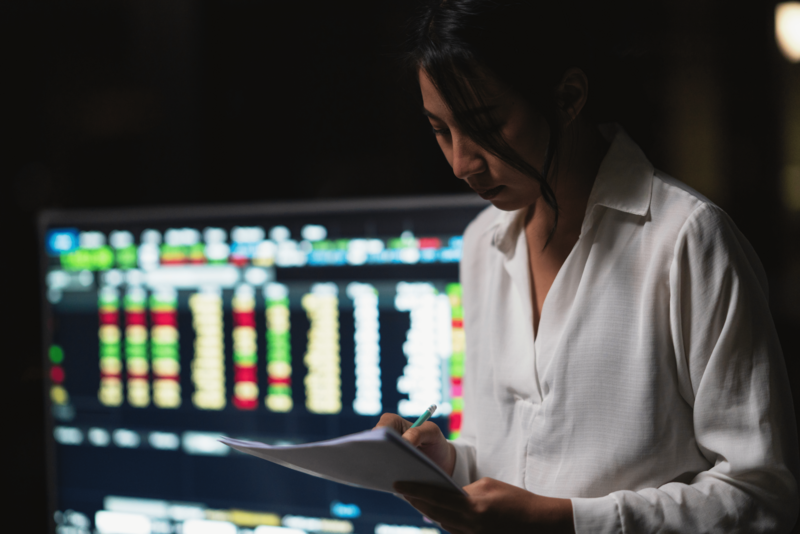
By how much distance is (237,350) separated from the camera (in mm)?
1261

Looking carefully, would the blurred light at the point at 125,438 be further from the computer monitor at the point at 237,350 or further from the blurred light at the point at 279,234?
the blurred light at the point at 279,234

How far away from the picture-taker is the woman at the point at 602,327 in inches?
24.0

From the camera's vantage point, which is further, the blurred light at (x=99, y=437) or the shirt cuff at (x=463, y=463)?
the blurred light at (x=99, y=437)

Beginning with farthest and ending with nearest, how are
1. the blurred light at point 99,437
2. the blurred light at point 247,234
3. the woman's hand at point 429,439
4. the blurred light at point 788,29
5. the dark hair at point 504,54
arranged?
the blurred light at point 99,437
the blurred light at point 247,234
the blurred light at point 788,29
the woman's hand at point 429,439
the dark hair at point 504,54

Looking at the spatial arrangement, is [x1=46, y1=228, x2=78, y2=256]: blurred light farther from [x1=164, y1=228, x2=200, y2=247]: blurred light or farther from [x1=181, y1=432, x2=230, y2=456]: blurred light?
[x1=181, y1=432, x2=230, y2=456]: blurred light

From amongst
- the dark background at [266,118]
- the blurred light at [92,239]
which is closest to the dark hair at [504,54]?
the dark background at [266,118]

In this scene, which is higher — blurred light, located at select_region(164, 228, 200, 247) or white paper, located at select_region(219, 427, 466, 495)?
blurred light, located at select_region(164, 228, 200, 247)

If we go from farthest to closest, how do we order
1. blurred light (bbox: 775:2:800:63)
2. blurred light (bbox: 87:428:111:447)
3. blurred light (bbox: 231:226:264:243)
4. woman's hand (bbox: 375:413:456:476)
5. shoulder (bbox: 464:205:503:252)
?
1. blurred light (bbox: 87:428:111:447)
2. blurred light (bbox: 231:226:264:243)
3. blurred light (bbox: 775:2:800:63)
4. shoulder (bbox: 464:205:503:252)
5. woman's hand (bbox: 375:413:456:476)

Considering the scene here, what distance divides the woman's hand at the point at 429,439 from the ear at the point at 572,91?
0.42 metres

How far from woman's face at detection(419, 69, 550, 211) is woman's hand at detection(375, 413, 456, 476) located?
0.30 m

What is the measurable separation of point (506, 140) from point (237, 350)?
831 millimetres

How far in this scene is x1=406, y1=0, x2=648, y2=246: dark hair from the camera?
0.63 metres

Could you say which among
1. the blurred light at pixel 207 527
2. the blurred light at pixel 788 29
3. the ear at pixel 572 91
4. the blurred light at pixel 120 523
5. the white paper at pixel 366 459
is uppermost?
the blurred light at pixel 788 29

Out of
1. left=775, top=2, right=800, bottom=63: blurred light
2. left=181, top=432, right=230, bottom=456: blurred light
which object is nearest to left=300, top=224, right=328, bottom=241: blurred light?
left=181, top=432, right=230, bottom=456: blurred light
